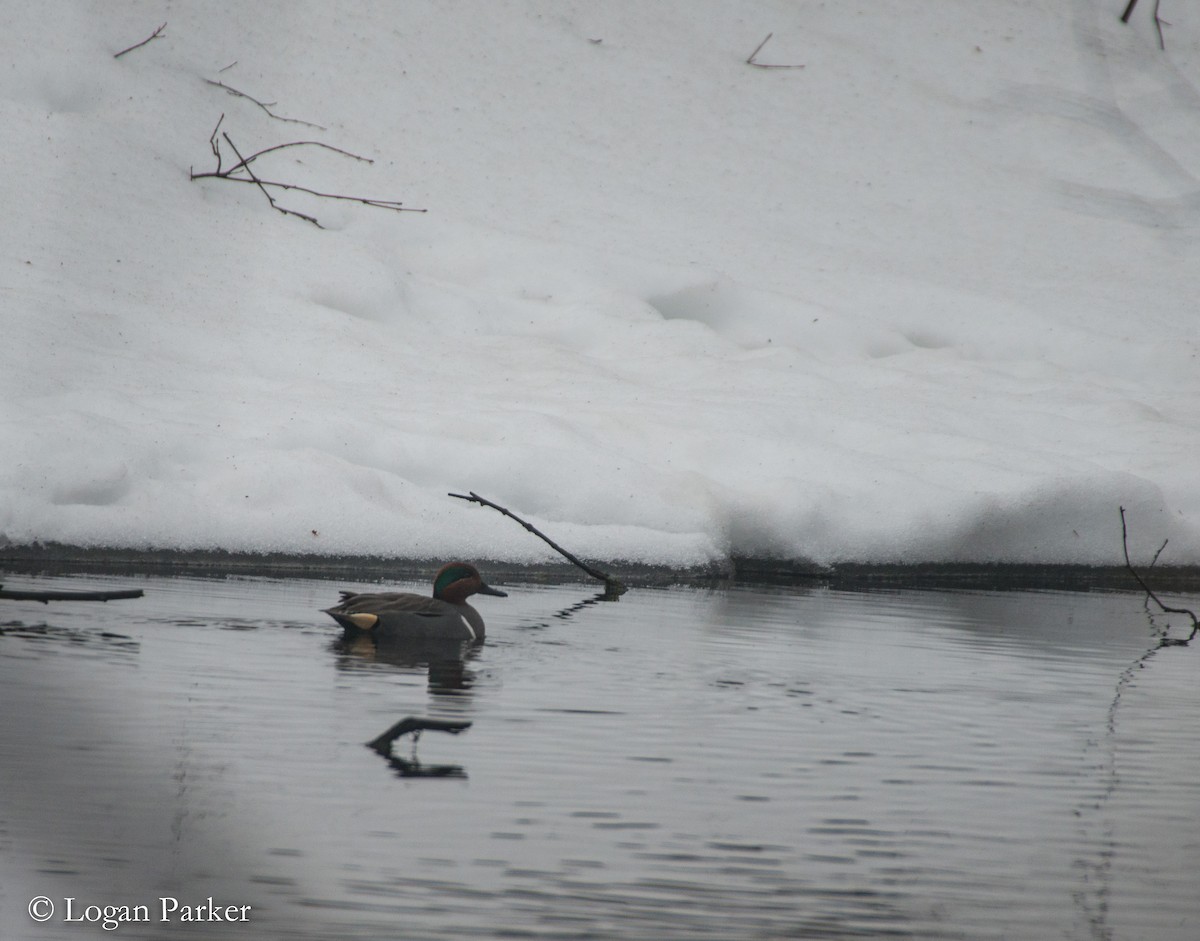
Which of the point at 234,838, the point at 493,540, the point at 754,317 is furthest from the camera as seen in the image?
the point at 754,317

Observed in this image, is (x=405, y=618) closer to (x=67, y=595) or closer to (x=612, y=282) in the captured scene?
(x=67, y=595)

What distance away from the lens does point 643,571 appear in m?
Answer: 8.35

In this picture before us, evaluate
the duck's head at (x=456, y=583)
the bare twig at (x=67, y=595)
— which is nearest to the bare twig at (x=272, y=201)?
the duck's head at (x=456, y=583)

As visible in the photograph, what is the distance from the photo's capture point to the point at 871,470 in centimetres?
938

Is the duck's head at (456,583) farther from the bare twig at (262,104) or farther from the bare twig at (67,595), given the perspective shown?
the bare twig at (262,104)

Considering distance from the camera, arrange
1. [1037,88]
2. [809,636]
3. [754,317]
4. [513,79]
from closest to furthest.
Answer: [809,636] → [754,317] → [513,79] → [1037,88]

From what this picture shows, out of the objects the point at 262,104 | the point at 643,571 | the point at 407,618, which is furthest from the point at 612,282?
the point at 407,618

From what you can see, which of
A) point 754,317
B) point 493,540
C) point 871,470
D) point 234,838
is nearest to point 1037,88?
point 754,317

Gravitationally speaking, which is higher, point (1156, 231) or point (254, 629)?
point (1156, 231)

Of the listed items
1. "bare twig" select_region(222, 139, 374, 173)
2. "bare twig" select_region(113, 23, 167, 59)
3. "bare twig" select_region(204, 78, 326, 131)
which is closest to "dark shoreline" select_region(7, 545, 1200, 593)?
"bare twig" select_region(222, 139, 374, 173)

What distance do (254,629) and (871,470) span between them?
4912mm

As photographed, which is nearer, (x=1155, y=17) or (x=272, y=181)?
(x=272, y=181)

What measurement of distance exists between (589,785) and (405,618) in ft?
7.88

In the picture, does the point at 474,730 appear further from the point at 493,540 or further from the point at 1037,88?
the point at 1037,88
